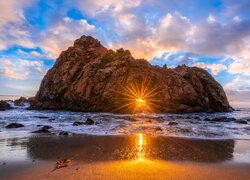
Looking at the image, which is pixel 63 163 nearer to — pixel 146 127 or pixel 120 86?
pixel 146 127

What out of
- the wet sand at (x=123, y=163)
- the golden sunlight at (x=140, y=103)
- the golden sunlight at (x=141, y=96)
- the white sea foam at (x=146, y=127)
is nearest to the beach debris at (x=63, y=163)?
the wet sand at (x=123, y=163)

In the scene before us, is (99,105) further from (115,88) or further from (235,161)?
(235,161)

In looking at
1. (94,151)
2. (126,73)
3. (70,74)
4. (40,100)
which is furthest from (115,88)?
(94,151)

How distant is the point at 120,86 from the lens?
2600cm

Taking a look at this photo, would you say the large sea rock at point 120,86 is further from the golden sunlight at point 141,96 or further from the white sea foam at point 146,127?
the white sea foam at point 146,127

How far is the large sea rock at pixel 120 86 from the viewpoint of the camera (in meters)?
26.0

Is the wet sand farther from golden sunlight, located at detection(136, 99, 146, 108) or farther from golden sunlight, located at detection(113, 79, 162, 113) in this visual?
golden sunlight, located at detection(136, 99, 146, 108)

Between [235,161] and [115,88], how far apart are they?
73.9 ft

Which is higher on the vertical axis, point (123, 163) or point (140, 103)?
point (140, 103)

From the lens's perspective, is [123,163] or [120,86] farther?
[120,86]

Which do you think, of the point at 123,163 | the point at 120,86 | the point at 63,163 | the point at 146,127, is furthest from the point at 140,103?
the point at 63,163

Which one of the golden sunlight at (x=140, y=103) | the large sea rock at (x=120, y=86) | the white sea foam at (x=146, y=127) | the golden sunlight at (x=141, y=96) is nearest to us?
the white sea foam at (x=146, y=127)

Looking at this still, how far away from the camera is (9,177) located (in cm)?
280

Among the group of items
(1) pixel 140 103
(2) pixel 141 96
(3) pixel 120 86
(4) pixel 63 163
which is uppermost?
(3) pixel 120 86
